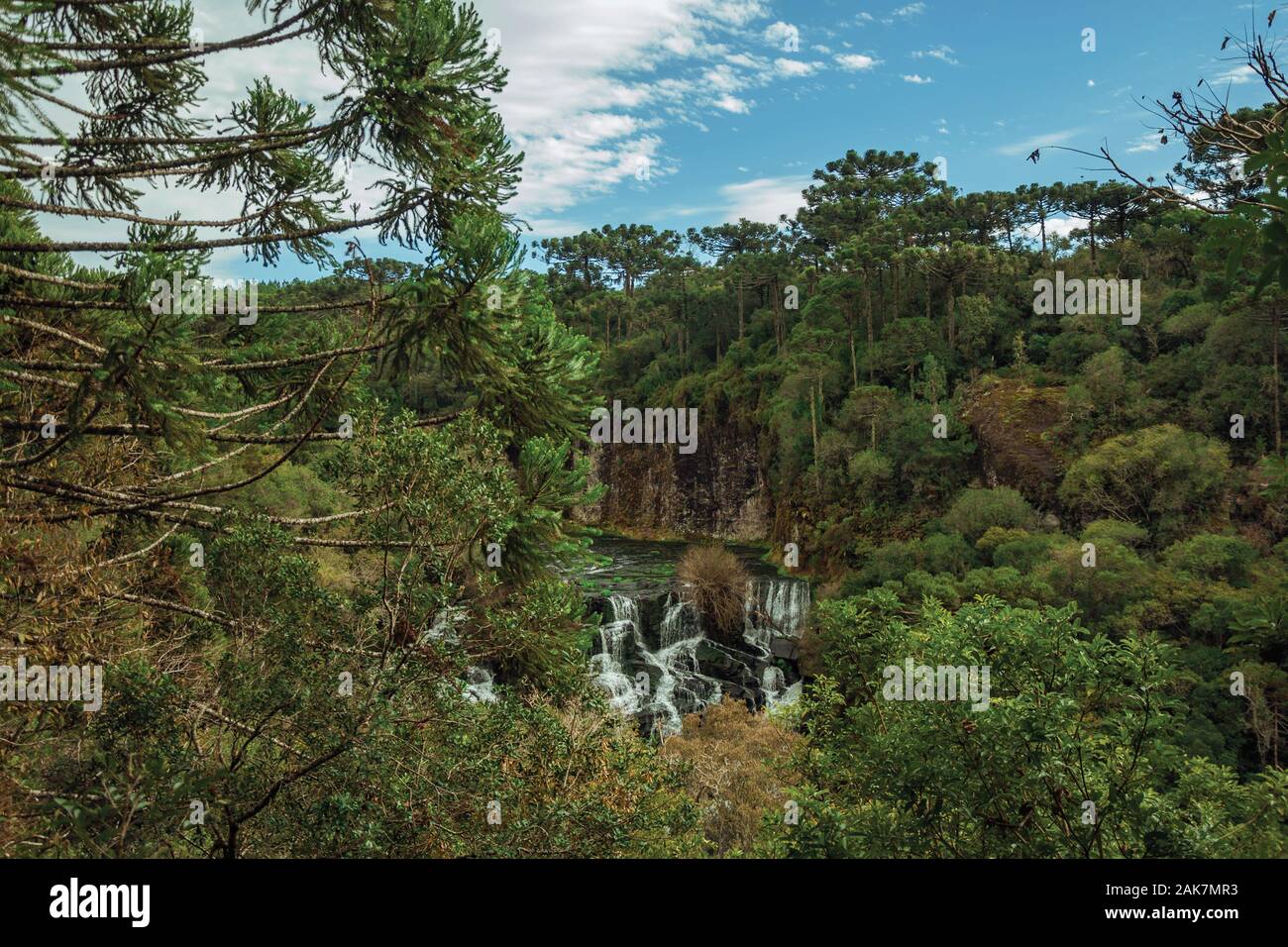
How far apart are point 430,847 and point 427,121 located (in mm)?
5590

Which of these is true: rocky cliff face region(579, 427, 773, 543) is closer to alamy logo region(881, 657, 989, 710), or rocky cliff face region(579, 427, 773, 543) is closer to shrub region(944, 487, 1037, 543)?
shrub region(944, 487, 1037, 543)

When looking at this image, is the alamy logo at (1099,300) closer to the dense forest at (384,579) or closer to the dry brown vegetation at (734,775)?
the dry brown vegetation at (734,775)

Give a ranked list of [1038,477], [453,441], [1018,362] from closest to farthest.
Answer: [453,441], [1038,477], [1018,362]

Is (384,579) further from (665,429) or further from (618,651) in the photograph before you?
(665,429)

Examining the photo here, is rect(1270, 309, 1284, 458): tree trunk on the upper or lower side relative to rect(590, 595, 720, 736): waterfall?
upper

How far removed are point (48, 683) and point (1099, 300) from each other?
117 ft

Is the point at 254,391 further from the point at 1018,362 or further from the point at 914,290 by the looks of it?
the point at 914,290

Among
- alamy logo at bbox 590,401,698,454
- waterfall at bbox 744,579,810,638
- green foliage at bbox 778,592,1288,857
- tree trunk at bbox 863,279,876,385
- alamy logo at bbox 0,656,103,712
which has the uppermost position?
tree trunk at bbox 863,279,876,385

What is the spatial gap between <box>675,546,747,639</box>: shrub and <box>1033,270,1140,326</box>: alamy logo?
1486 centimetres

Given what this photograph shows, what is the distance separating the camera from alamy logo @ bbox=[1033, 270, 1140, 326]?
29856 millimetres

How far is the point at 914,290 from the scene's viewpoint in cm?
4134

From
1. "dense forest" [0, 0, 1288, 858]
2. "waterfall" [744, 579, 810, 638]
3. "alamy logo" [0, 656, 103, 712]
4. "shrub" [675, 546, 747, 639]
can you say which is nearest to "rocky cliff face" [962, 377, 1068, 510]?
"waterfall" [744, 579, 810, 638]

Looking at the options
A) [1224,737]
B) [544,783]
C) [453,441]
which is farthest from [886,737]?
[1224,737]
